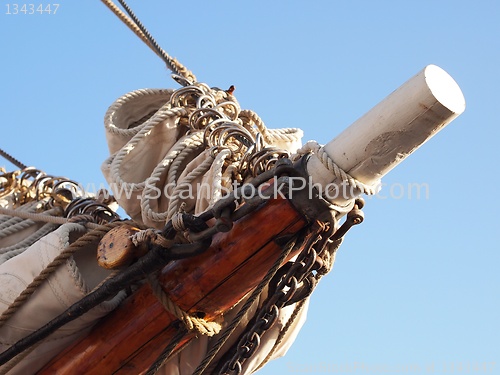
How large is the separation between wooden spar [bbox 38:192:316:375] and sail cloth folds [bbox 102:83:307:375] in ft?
0.57

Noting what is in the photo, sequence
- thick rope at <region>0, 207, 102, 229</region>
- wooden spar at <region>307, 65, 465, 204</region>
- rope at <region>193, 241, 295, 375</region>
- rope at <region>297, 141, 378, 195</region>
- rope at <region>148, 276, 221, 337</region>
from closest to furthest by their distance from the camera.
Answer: wooden spar at <region>307, 65, 465, 204</region>
rope at <region>297, 141, 378, 195</region>
rope at <region>193, 241, 295, 375</region>
rope at <region>148, 276, 221, 337</region>
thick rope at <region>0, 207, 102, 229</region>

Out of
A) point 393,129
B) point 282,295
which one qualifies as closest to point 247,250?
point 282,295

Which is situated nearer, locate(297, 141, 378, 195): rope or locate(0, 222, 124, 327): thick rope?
locate(297, 141, 378, 195): rope

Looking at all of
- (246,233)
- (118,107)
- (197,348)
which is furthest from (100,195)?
(246,233)

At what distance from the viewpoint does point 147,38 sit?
480 cm

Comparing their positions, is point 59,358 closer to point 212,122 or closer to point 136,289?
point 136,289

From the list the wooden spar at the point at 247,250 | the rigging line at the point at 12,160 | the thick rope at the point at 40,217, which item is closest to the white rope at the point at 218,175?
the wooden spar at the point at 247,250

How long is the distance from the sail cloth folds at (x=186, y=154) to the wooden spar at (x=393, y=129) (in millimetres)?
498

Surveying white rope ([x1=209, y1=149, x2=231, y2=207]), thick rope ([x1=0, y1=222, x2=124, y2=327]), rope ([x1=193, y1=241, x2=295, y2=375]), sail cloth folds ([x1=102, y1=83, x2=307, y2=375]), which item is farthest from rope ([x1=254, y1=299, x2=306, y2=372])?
thick rope ([x1=0, y1=222, x2=124, y2=327])

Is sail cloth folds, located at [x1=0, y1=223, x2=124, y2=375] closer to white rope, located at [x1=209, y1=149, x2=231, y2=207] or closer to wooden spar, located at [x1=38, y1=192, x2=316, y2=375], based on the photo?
wooden spar, located at [x1=38, y1=192, x2=316, y2=375]

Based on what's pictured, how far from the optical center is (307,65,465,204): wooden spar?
9.78 feet

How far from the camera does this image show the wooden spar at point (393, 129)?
298cm

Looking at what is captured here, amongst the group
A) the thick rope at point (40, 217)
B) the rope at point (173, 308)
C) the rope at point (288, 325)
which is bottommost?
the rope at point (288, 325)

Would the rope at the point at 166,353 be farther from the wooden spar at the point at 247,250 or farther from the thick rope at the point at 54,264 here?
the thick rope at the point at 54,264
